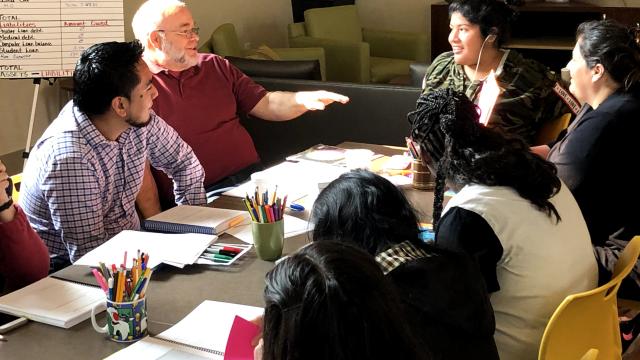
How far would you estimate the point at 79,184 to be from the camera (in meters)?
2.08

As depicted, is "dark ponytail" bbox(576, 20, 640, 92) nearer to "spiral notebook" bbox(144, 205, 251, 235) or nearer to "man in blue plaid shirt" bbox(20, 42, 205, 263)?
"spiral notebook" bbox(144, 205, 251, 235)

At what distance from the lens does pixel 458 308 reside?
1314 mm

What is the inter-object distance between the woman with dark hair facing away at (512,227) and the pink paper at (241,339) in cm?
48

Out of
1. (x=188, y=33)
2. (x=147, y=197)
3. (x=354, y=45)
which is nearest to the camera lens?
(x=147, y=197)

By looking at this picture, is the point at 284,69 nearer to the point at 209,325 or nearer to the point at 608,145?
the point at 608,145

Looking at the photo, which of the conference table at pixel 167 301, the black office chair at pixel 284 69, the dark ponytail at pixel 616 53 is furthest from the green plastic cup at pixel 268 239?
the black office chair at pixel 284 69

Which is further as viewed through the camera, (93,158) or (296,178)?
(296,178)

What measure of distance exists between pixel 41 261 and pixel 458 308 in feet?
3.61

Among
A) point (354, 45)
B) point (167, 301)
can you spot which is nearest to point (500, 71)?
point (167, 301)

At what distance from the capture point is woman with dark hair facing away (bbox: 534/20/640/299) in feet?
7.16

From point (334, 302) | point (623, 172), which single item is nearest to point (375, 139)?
point (623, 172)

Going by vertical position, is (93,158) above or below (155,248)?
above

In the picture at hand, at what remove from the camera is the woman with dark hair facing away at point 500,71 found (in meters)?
3.13

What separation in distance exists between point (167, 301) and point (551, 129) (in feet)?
6.79
